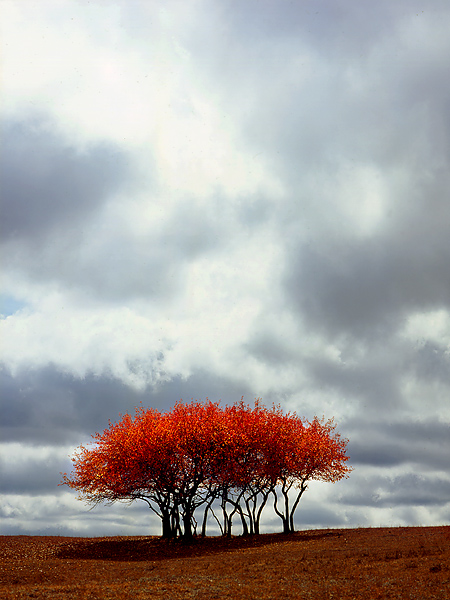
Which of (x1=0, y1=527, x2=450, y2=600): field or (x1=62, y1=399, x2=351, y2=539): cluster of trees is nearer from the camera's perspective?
(x1=0, y1=527, x2=450, y2=600): field

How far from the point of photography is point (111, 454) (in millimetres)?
52844

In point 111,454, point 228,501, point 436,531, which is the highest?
point 111,454

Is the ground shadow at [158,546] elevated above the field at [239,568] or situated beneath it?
situated beneath

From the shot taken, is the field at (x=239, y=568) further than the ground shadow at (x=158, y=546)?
No

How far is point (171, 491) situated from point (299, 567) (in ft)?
75.7

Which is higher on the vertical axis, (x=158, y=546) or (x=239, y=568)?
(x=239, y=568)

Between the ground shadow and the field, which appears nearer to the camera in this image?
the field

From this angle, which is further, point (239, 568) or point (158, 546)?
point (158, 546)

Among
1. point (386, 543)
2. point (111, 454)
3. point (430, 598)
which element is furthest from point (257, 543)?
point (430, 598)

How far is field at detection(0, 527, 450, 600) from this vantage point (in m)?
26.4

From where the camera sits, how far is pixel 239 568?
3303 centimetres

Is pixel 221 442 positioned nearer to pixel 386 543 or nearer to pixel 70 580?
pixel 386 543

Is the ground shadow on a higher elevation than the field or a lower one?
lower

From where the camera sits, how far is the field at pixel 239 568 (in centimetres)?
2636
